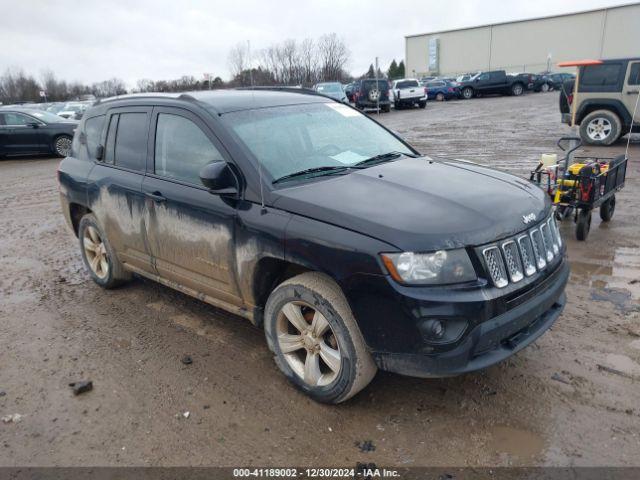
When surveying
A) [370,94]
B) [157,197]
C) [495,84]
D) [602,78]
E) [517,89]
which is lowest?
[517,89]

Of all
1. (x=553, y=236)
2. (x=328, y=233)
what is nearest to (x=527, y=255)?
(x=553, y=236)

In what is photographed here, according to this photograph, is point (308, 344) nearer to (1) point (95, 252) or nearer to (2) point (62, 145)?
(1) point (95, 252)

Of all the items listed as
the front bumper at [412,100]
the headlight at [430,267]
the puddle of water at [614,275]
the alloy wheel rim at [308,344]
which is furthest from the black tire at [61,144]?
the front bumper at [412,100]

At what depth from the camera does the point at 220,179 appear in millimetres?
3211

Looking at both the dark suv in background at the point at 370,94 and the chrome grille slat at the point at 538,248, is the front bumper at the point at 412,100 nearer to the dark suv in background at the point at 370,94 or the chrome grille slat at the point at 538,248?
the dark suv in background at the point at 370,94

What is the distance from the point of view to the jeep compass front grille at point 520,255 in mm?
2723

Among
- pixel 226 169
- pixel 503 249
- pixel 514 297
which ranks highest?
pixel 226 169

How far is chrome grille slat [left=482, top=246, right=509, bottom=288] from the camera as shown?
2699 millimetres

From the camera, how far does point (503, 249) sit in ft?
9.11

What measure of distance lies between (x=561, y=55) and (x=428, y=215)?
7328cm

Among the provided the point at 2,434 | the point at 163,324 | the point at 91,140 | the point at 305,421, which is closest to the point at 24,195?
the point at 91,140

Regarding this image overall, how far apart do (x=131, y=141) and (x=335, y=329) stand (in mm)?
2583

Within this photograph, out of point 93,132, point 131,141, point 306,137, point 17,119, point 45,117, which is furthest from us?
point 45,117

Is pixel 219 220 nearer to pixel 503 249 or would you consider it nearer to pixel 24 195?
pixel 503 249
